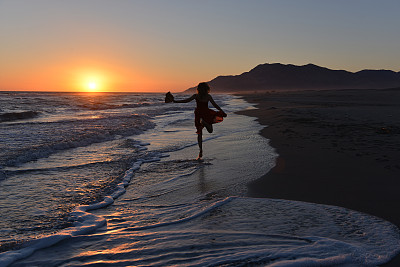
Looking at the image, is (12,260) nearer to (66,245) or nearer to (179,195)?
(66,245)

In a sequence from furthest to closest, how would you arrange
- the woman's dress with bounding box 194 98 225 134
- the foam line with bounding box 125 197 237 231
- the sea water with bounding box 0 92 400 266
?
the woman's dress with bounding box 194 98 225 134
the foam line with bounding box 125 197 237 231
the sea water with bounding box 0 92 400 266

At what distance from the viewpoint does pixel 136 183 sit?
5172mm

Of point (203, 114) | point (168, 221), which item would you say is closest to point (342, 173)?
point (168, 221)

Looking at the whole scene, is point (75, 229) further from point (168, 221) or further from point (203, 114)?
point (203, 114)

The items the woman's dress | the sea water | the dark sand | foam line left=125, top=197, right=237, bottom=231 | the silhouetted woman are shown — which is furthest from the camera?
the woman's dress

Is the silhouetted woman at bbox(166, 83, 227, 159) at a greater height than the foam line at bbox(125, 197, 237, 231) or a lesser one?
greater

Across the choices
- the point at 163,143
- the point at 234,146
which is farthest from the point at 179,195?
the point at 163,143

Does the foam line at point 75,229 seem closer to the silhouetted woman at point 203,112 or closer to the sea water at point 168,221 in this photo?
the sea water at point 168,221

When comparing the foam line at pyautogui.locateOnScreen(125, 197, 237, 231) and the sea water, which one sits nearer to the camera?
the sea water

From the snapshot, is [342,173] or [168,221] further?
[342,173]

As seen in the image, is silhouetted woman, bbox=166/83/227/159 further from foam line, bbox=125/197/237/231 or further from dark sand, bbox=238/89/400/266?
foam line, bbox=125/197/237/231

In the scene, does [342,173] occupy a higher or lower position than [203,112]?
lower

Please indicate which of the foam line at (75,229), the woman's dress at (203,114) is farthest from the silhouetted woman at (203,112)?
the foam line at (75,229)

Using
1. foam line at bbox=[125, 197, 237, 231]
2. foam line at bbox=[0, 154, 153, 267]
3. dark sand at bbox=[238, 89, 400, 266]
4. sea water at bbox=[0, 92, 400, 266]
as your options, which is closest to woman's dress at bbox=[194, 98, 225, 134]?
sea water at bbox=[0, 92, 400, 266]
